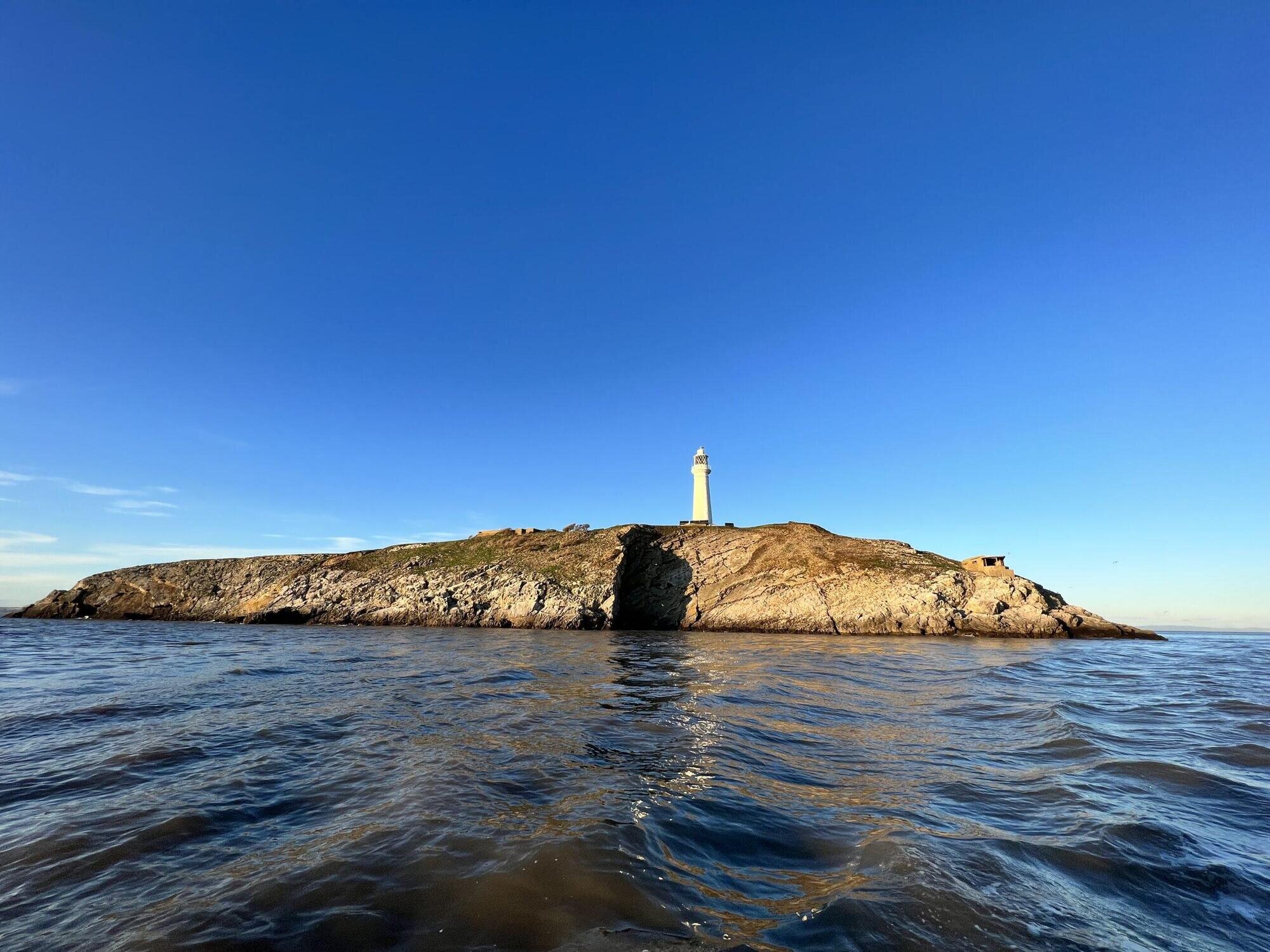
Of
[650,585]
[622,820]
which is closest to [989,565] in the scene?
[650,585]

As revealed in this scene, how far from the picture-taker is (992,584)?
1433 inches

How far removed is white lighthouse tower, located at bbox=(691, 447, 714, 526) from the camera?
203 ft

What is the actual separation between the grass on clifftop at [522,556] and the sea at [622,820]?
3073 centimetres

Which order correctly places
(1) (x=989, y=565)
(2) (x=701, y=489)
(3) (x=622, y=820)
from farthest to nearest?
(2) (x=701, y=489) → (1) (x=989, y=565) → (3) (x=622, y=820)

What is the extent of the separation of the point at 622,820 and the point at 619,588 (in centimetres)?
3954

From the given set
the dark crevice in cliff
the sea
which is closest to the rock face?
the dark crevice in cliff

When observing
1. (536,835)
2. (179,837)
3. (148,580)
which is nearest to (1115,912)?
(536,835)

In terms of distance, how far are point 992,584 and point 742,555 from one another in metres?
17.4

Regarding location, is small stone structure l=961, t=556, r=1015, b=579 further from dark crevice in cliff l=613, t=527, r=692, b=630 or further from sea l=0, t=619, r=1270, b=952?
sea l=0, t=619, r=1270, b=952

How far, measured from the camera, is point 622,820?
471 centimetres

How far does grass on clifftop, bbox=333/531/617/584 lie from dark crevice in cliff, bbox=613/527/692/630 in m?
2.21

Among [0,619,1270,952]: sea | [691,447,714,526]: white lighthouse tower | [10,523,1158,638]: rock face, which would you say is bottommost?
[0,619,1270,952]: sea

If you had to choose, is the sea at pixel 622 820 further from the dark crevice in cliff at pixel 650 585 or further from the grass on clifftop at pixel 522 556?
the dark crevice in cliff at pixel 650 585

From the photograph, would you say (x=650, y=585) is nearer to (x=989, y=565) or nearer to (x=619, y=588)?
(x=619, y=588)
